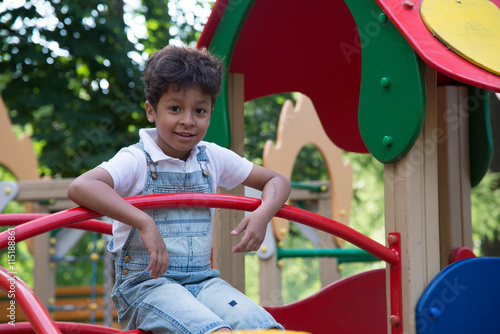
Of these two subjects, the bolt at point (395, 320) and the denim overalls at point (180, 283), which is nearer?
the denim overalls at point (180, 283)

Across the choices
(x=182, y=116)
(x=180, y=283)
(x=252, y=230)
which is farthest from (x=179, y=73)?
(x=180, y=283)

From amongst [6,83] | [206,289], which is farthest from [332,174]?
[206,289]

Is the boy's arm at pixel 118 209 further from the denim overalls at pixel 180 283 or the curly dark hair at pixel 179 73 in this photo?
the curly dark hair at pixel 179 73

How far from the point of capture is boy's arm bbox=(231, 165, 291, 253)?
5.14 ft

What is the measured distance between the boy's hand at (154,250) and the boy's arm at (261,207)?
18 cm

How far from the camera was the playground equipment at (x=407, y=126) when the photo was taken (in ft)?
5.53

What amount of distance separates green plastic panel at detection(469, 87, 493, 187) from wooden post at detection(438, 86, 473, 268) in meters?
0.03

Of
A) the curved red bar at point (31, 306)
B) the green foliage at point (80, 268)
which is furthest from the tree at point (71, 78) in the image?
the curved red bar at point (31, 306)

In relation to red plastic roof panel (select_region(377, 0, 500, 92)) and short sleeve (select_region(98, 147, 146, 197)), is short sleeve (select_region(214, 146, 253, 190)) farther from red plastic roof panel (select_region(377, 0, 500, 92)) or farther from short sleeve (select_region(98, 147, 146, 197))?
red plastic roof panel (select_region(377, 0, 500, 92))

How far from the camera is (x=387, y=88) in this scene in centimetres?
179

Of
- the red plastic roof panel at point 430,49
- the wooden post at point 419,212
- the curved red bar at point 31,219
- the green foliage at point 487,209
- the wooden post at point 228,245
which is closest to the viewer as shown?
the red plastic roof panel at point 430,49

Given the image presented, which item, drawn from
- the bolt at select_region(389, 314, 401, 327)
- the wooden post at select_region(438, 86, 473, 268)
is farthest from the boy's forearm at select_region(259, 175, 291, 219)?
the wooden post at select_region(438, 86, 473, 268)

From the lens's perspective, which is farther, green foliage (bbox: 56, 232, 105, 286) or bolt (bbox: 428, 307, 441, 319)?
green foliage (bbox: 56, 232, 105, 286)

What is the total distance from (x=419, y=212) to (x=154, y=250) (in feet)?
2.69
